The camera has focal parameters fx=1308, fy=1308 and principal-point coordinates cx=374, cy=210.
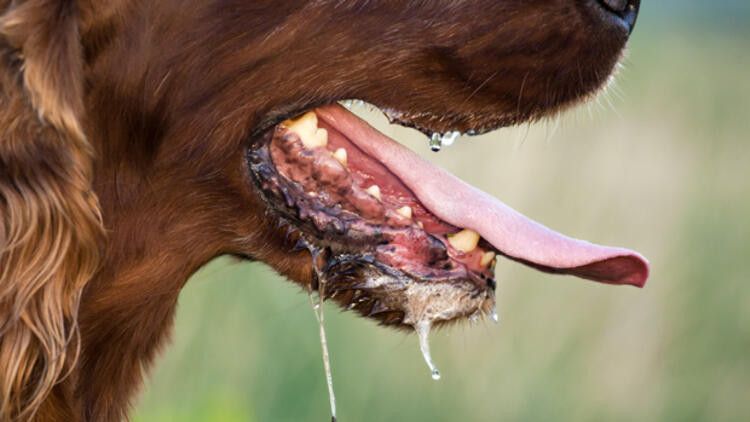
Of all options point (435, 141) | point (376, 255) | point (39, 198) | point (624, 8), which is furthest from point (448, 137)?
point (39, 198)

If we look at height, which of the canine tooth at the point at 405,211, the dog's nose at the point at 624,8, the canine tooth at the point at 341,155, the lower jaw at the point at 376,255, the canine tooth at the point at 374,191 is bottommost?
the lower jaw at the point at 376,255

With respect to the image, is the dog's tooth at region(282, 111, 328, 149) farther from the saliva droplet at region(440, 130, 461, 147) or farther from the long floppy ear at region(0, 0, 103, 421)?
the long floppy ear at region(0, 0, 103, 421)

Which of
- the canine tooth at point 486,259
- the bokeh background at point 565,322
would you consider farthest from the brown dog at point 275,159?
the bokeh background at point 565,322

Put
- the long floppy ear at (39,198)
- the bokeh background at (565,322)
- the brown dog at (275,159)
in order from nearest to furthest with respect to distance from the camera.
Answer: the long floppy ear at (39,198)
the brown dog at (275,159)
the bokeh background at (565,322)

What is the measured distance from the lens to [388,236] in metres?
2.28

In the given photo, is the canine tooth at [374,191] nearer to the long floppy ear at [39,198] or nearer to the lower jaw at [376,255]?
the lower jaw at [376,255]

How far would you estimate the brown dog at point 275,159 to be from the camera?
7.08 ft

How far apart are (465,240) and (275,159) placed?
14.5 inches

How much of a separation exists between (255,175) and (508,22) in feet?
1.68

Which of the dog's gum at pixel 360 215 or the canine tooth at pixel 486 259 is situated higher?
the dog's gum at pixel 360 215

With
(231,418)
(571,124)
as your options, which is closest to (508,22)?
(231,418)

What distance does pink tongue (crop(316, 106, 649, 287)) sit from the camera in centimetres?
237

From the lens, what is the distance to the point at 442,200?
2396mm

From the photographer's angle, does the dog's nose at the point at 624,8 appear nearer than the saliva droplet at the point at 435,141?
Yes
